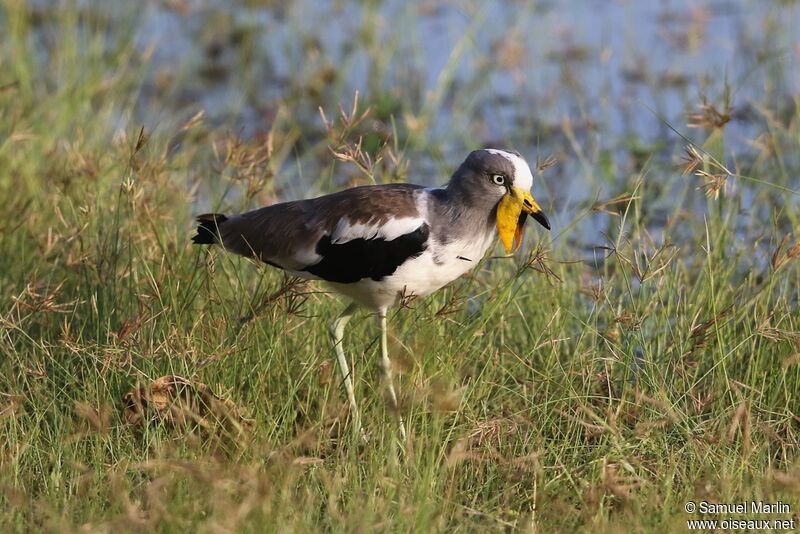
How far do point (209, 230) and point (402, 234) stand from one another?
2.66 ft

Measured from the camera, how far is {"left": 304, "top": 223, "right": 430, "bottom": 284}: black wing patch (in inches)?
183

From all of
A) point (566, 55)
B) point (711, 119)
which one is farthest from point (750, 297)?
point (566, 55)

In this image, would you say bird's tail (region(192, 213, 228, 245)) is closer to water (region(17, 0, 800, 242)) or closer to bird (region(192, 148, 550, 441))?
bird (region(192, 148, 550, 441))

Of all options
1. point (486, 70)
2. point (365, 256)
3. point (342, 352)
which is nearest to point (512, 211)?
point (365, 256)

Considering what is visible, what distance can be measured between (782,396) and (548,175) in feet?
11.8

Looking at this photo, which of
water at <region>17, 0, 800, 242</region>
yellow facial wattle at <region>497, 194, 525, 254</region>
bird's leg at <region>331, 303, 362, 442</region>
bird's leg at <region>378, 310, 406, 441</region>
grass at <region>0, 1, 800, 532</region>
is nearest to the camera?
grass at <region>0, 1, 800, 532</region>

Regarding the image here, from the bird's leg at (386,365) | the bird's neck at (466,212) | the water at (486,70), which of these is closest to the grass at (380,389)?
the bird's leg at (386,365)

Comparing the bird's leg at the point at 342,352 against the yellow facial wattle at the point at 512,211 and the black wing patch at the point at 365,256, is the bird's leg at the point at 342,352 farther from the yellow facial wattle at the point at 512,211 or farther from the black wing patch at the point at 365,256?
the yellow facial wattle at the point at 512,211

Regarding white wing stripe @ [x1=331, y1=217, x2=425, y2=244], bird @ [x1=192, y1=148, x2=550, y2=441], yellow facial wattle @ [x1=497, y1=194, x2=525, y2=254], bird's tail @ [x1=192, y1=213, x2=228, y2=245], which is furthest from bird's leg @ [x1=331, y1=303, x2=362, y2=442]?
yellow facial wattle @ [x1=497, y1=194, x2=525, y2=254]

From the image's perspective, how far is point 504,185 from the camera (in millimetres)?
4699

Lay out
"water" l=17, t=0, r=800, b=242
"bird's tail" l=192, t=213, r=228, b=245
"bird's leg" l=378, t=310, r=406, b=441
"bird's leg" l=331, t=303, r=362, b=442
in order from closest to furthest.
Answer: "bird's leg" l=378, t=310, r=406, b=441
"bird's leg" l=331, t=303, r=362, b=442
"bird's tail" l=192, t=213, r=228, b=245
"water" l=17, t=0, r=800, b=242

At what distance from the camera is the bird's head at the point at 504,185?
15.3 feet

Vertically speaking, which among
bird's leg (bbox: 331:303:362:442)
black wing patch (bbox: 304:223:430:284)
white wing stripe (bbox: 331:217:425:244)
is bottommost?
bird's leg (bbox: 331:303:362:442)

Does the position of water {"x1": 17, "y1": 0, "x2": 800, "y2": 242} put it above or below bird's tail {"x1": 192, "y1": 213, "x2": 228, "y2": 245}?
below
